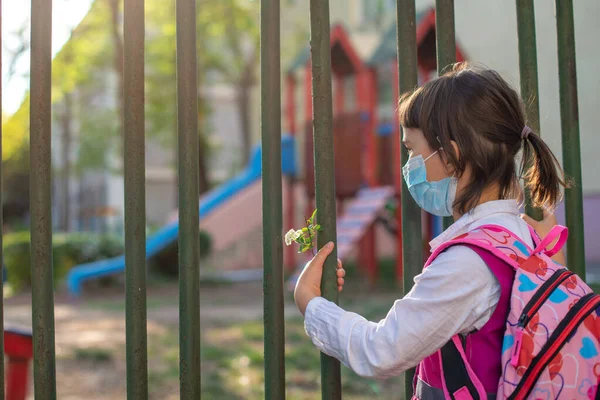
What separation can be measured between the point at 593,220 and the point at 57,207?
25062mm

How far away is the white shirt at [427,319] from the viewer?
1.33 metres

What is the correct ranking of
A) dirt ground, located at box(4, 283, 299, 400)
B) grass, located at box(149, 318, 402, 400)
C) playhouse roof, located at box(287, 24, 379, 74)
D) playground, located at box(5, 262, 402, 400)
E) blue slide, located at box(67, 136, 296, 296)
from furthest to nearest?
1. blue slide, located at box(67, 136, 296, 296)
2. playhouse roof, located at box(287, 24, 379, 74)
3. dirt ground, located at box(4, 283, 299, 400)
4. playground, located at box(5, 262, 402, 400)
5. grass, located at box(149, 318, 402, 400)

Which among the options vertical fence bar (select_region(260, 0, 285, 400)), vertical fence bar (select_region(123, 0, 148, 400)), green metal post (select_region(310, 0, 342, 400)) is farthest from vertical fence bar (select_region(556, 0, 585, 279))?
vertical fence bar (select_region(123, 0, 148, 400))

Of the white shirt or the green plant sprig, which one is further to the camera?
the green plant sprig

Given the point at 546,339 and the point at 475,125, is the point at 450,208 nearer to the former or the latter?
the point at 475,125

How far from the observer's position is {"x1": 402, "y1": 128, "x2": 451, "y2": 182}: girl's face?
1.49 metres

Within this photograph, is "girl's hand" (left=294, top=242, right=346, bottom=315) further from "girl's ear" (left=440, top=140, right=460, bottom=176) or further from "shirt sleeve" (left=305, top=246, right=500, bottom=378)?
"girl's ear" (left=440, top=140, right=460, bottom=176)

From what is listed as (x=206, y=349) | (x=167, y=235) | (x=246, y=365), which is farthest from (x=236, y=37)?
(x=246, y=365)

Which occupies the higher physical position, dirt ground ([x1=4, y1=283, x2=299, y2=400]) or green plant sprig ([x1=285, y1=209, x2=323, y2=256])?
green plant sprig ([x1=285, y1=209, x2=323, y2=256])

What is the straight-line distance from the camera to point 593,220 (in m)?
9.63

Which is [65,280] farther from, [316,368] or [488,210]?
[488,210]

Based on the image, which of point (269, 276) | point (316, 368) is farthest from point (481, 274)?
point (316, 368)

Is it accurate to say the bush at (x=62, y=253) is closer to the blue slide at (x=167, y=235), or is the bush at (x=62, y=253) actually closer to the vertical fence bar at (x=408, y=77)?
the blue slide at (x=167, y=235)

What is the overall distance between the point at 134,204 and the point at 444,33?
2.63ft
